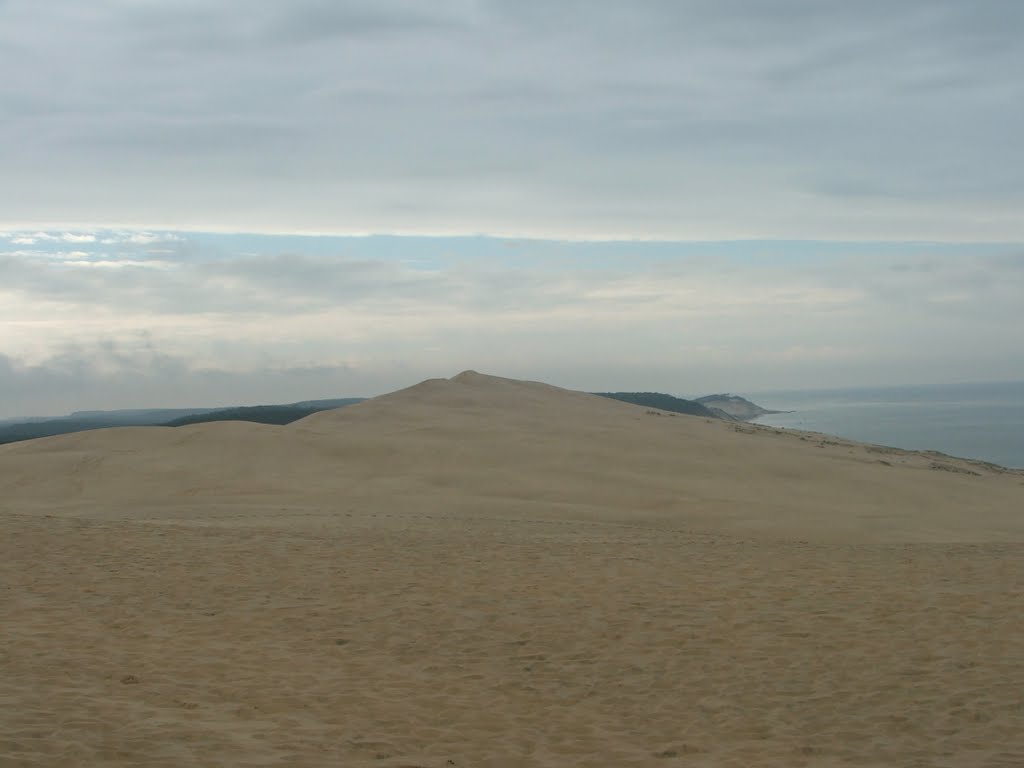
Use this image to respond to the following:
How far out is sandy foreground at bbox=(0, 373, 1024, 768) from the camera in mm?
6426

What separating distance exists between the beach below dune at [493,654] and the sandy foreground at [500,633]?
37 mm

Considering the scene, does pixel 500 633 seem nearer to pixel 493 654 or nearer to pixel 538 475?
pixel 493 654

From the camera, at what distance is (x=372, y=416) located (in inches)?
1297

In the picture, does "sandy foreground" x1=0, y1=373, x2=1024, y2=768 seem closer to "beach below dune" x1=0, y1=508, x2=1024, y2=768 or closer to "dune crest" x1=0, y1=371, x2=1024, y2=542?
"beach below dune" x1=0, y1=508, x2=1024, y2=768

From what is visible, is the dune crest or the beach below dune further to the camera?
the dune crest

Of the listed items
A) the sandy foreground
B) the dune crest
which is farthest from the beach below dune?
the dune crest

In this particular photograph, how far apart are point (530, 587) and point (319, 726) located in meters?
4.72

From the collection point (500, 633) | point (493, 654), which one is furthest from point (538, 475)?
point (493, 654)

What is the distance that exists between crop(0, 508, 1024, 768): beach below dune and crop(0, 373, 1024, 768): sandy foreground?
1.5 inches

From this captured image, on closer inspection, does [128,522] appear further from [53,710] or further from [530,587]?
[53,710]

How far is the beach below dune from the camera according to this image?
6.35m

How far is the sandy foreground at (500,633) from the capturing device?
643 cm

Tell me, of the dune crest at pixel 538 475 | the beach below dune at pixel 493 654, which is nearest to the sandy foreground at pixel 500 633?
the beach below dune at pixel 493 654

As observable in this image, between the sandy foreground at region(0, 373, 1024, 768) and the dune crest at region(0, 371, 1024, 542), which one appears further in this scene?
the dune crest at region(0, 371, 1024, 542)
